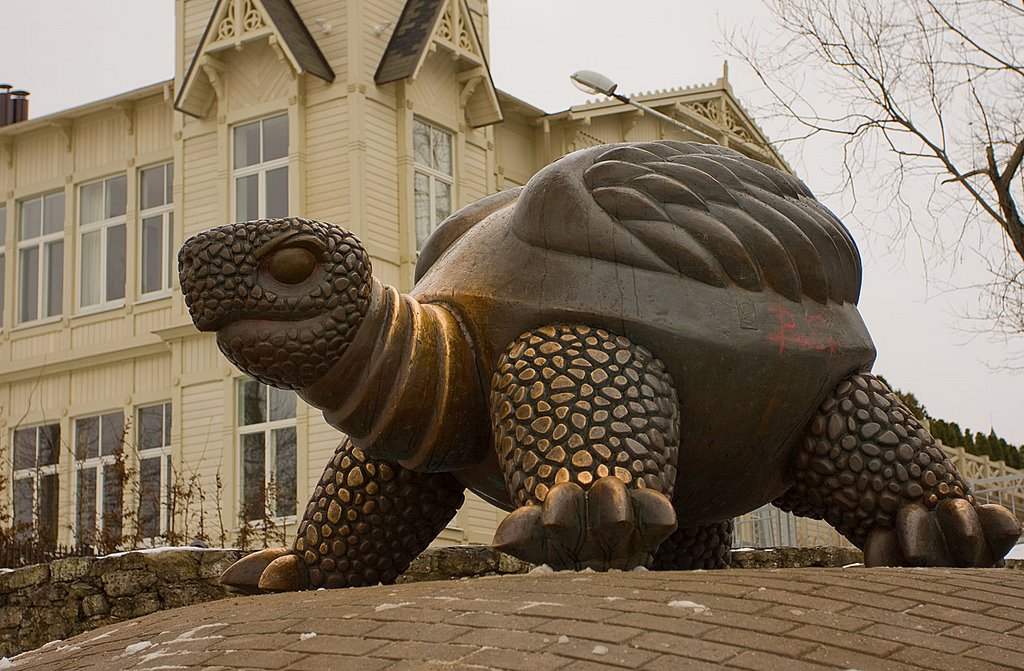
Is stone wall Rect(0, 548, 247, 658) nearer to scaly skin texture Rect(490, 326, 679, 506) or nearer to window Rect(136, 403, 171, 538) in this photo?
scaly skin texture Rect(490, 326, 679, 506)

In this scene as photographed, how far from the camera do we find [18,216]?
23.8m

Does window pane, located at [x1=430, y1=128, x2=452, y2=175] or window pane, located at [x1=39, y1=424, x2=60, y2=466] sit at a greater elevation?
window pane, located at [x1=430, y1=128, x2=452, y2=175]

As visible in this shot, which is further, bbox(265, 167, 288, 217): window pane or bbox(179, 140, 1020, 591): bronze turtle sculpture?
bbox(265, 167, 288, 217): window pane

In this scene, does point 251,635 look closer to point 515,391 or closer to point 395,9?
point 515,391

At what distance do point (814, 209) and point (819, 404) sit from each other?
0.68m

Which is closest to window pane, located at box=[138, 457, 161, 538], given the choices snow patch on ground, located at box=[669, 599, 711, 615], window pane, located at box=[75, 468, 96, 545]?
window pane, located at box=[75, 468, 96, 545]

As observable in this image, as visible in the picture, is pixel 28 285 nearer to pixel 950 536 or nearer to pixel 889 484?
pixel 889 484

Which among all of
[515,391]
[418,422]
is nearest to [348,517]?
[418,422]

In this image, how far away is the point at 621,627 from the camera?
3346 mm

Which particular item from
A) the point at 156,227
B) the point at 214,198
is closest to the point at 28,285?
the point at 156,227

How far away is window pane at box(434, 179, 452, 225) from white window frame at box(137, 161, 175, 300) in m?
4.01

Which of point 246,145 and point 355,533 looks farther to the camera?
point 246,145

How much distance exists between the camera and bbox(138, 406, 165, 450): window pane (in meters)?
21.2

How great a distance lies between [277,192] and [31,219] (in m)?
5.64
